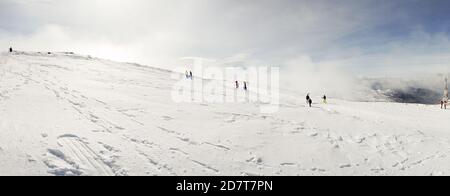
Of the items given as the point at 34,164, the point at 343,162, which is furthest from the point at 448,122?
the point at 34,164

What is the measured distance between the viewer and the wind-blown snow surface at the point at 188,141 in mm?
11391

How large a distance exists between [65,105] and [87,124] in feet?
17.3

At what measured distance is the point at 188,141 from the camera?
48.7ft

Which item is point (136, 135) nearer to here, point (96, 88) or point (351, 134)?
point (351, 134)

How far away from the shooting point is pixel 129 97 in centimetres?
2481

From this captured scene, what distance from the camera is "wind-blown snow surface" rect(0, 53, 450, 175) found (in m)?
11.4
